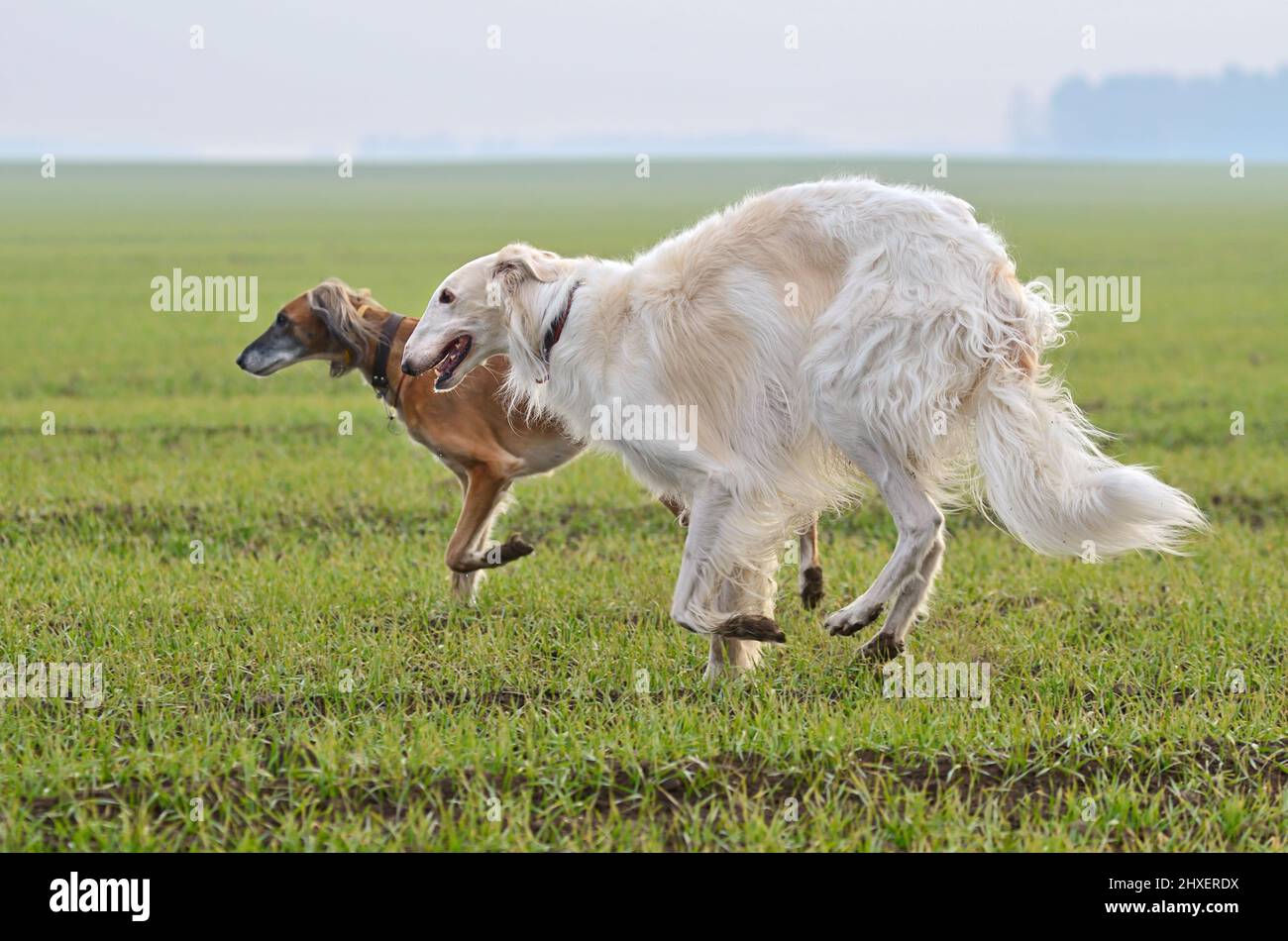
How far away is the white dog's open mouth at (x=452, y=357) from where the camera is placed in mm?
6602

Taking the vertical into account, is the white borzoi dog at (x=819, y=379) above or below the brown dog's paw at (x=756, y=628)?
above

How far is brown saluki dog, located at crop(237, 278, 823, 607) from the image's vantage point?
23.6 feet

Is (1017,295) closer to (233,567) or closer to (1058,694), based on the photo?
(1058,694)

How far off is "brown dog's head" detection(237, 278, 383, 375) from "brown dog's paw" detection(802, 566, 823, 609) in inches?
109

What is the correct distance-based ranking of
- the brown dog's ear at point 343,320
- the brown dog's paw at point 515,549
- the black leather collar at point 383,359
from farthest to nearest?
the brown dog's ear at point 343,320 < the black leather collar at point 383,359 < the brown dog's paw at point 515,549

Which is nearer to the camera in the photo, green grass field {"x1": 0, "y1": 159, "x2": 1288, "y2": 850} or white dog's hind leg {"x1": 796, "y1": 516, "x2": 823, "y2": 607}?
green grass field {"x1": 0, "y1": 159, "x2": 1288, "y2": 850}

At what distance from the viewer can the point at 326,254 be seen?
132ft

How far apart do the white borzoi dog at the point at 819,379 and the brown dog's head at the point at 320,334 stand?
137cm

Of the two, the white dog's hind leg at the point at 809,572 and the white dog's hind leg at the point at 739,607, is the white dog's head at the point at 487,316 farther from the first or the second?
the white dog's hind leg at the point at 809,572

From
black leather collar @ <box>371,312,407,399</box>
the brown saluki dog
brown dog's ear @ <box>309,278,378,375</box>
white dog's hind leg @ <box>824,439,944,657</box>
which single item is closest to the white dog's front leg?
white dog's hind leg @ <box>824,439,944,657</box>

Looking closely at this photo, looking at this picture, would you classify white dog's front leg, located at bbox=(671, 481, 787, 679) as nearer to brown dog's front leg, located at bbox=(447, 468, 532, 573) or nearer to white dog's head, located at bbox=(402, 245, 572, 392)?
white dog's head, located at bbox=(402, 245, 572, 392)

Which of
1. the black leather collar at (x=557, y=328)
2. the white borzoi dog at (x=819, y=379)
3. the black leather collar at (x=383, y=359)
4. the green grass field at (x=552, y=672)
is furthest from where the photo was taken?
the black leather collar at (x=383, y=359)

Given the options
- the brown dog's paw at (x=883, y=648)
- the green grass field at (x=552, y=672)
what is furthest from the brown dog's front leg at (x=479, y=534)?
the brown dog's paw at (x=883, y=648)
